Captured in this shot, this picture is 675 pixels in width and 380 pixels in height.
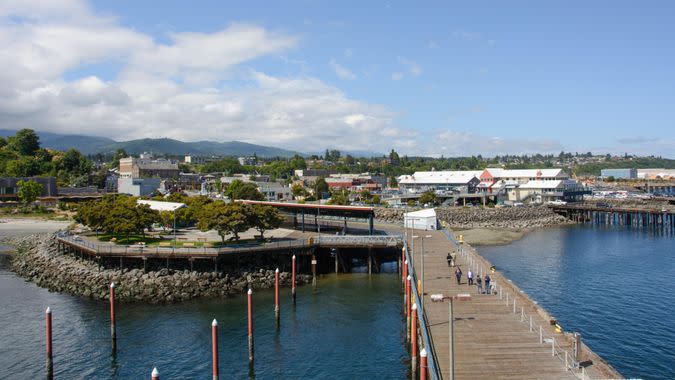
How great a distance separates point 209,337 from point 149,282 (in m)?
13.3

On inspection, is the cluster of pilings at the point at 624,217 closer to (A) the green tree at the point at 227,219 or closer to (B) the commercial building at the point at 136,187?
(A) the green tree at the point at 227,219

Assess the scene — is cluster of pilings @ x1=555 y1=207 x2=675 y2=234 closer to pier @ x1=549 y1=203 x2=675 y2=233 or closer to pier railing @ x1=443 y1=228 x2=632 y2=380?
pier @ x1=549 y1=203 x2=675 y2=233

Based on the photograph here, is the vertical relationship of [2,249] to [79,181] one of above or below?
below

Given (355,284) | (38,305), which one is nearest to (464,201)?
(355,284)

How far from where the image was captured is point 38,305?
144ft

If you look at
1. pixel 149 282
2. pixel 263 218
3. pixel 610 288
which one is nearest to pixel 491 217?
pixel 610 288

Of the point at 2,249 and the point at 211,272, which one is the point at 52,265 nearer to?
the point at 211,272

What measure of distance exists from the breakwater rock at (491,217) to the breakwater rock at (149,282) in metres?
58.2

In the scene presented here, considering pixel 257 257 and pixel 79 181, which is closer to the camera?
pixel 257 257

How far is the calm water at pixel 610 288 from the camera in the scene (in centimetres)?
3247

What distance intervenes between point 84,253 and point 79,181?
110188mm

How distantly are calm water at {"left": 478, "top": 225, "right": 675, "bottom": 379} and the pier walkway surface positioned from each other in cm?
660

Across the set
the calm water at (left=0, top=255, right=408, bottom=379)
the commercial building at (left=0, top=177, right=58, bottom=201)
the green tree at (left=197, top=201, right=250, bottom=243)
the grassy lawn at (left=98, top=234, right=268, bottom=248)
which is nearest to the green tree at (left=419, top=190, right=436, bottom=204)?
the grassy lawn at (left=98, top=234, right=268, bottom=248)

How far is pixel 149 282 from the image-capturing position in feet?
151
